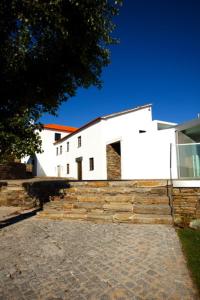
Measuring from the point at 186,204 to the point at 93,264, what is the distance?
4346 mm

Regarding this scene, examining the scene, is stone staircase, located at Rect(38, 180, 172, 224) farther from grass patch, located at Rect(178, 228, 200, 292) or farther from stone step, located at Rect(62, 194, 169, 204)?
grass patch, located at Rect(178, 228, 200, 292)

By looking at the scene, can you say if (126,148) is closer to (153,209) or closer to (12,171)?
(153,209)

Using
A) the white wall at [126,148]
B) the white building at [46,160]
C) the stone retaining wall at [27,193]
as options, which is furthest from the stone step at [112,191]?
the white building at [46,160]

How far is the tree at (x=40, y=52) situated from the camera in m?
6.70

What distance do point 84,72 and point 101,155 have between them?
13131 mm

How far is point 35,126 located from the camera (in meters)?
7.55

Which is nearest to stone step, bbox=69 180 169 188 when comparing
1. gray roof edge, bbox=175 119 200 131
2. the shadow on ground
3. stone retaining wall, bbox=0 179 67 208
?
stone retaining wall, bbox=0 179 67 208

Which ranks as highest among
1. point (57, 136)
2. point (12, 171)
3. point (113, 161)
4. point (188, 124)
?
point (57, 136)

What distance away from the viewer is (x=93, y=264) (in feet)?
14.8

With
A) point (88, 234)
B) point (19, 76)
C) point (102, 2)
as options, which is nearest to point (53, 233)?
point (88, 234)

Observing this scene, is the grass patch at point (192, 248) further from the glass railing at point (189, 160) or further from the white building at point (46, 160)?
the white building at point (46, 160)

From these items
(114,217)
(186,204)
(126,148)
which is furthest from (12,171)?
(186,204)

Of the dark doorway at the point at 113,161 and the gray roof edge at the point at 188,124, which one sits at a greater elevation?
the gray roof edge at the point at 188,124

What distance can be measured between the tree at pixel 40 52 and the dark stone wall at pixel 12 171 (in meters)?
18.5
